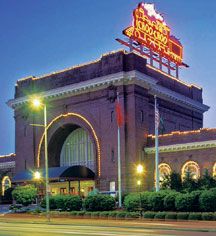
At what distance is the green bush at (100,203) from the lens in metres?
44.8

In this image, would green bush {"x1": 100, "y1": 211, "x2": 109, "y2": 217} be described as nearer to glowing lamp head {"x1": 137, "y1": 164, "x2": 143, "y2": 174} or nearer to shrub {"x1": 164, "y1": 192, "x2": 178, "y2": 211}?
shrub {"x1": 164, "y1": 192, "x2": 178, "y2": 211}

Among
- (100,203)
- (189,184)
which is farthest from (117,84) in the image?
(100,203)

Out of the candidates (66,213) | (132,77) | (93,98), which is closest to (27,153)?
(93,98)

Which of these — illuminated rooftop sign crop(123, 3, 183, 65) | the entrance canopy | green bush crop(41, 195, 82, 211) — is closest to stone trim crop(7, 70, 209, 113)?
illuminated rooftop sign crop(123, 3, 183, 65)

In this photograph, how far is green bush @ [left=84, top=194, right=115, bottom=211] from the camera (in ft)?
147

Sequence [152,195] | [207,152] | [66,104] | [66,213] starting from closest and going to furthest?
[152,195]
[66,213]
[207,152]
[66,104]

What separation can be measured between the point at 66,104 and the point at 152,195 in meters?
25.6

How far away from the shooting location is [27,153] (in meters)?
67.4

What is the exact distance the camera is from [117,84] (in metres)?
57.9

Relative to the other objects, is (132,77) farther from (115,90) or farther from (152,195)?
(152,195)

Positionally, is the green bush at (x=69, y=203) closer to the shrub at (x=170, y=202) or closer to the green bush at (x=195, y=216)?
the shrub at (x=170, y=202)

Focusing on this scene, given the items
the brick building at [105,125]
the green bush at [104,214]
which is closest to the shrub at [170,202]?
the green bush at [104,214]

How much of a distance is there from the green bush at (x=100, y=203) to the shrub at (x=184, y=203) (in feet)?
27.5

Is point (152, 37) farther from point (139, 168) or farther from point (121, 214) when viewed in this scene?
point (121, 214)
